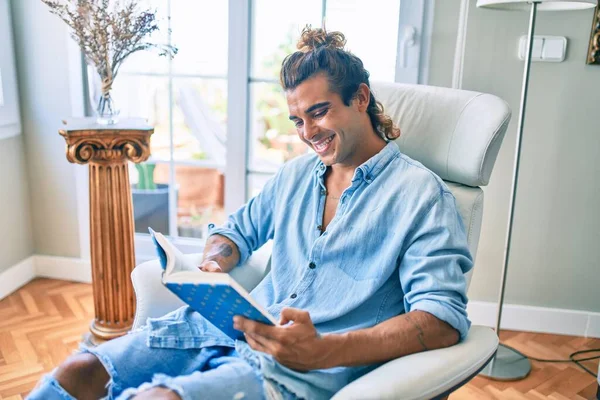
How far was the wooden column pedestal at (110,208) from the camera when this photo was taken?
6.55 ft

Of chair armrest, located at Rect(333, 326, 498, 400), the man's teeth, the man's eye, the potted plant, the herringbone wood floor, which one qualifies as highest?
the man's eye

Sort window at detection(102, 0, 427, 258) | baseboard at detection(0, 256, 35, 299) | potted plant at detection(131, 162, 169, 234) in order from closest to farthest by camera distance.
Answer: window at detection(102, 0, 427, 258) < baseboard at detection(0, 256, 35, 299) < potted plant at detection(131, 162, 169, 234)

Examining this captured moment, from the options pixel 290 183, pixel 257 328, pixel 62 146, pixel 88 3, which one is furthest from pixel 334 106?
pixel 62 146

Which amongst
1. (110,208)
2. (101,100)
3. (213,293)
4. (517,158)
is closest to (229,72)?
(101,100)

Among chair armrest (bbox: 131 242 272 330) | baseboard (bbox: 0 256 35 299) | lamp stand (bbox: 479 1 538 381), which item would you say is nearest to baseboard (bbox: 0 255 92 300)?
baseboard (bbox: 0 256 35 299)

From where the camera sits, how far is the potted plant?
110 inches

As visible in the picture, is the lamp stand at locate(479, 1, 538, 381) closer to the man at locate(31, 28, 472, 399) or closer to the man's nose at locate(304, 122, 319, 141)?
the man at locate(31, 28, 472, 399)

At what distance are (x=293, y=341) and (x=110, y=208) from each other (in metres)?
1.25

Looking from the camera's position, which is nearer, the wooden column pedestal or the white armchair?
the white armchair

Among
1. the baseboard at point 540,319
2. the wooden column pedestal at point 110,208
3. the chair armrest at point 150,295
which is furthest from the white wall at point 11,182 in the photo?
the baseboard at point 540,319

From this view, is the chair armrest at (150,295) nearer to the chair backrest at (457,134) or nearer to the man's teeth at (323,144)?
the man's teeth at (323,144)

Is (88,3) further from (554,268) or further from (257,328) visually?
(554,268)

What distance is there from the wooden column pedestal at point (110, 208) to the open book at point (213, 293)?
0.95 m

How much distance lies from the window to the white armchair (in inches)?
24.5
